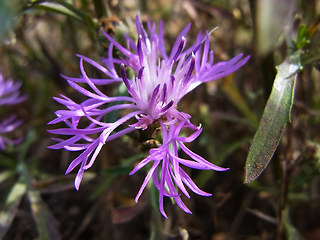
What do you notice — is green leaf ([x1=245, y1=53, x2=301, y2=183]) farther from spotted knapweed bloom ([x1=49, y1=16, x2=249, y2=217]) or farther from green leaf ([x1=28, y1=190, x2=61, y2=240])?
green leaf ([x1=28, y1=190, x2=61, y2=240])

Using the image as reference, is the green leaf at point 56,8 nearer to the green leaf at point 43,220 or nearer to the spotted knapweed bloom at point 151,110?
the spotted knapweed bloom at point 151,110

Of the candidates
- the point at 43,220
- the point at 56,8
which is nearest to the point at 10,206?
the point at 43,220

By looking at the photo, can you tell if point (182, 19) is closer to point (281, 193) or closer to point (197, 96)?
point (197, 96)

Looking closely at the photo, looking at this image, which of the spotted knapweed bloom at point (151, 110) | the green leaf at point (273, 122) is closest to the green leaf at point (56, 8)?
the spotted knapweed bloom at point (151, 110)

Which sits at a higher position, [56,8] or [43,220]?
[56,8]

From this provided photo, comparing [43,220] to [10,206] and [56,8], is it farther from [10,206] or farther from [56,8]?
[56,8]
